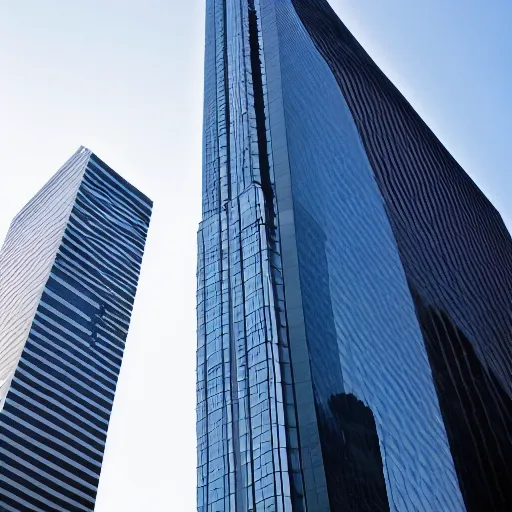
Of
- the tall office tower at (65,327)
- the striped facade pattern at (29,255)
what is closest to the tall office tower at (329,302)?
the tall office tower at (65,327)

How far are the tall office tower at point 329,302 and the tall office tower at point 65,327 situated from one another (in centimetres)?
3749

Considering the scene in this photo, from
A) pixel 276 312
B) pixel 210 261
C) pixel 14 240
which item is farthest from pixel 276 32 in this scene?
pixel 14 240

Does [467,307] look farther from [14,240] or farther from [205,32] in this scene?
[14,240]

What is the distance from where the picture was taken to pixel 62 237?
101 meters

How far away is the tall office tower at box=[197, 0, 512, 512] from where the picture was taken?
1854 inches

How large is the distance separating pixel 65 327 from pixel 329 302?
48.3 m

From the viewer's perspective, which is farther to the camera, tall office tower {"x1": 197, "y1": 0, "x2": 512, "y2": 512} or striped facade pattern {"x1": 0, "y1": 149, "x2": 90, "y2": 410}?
striped facade pattern {"x1": 0, "y1": 149, "x2": 90, "y2": 410}

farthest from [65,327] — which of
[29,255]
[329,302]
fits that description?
[329,302]

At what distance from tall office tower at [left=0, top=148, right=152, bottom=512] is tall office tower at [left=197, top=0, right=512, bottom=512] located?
37.5 m

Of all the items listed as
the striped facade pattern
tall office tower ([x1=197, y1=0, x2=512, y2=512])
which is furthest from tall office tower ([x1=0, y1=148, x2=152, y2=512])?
tall office tower ([x1=197, y1=0, x2=512, y2=512])

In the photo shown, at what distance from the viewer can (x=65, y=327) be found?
9444cm

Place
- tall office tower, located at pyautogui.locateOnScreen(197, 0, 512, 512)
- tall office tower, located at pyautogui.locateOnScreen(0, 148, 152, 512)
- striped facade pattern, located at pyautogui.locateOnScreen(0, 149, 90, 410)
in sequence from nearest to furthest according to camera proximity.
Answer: tall office tower, located at pyautogui.locateOnScreen(197, 0, 512, 512)
tall office tower, located at pyautogui.locateOnScreen(0, 148, 152, 512)
striped facade pattern, located at pyautogui.locateOnScreen(0, 149, 90, 410)

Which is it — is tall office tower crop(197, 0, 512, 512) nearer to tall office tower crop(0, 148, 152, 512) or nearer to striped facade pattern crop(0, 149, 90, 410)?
tall office tower crop(0, 148, 152, 512)

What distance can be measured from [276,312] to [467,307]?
149 feet
